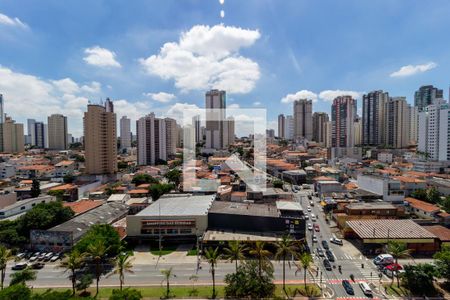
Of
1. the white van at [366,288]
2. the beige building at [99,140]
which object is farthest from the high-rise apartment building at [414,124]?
the beige building at [99,140]

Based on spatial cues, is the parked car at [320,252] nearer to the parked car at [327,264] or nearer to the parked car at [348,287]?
the parked car at [327,264]

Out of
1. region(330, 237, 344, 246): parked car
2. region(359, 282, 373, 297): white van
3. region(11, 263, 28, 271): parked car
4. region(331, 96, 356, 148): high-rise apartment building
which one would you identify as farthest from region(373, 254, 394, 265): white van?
region(331, 96, 356, 148): high-rise apartment building

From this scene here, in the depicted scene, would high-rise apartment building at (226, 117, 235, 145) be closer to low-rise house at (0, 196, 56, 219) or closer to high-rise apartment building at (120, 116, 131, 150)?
high-rise apartment building at (120, 116, 131, 150)

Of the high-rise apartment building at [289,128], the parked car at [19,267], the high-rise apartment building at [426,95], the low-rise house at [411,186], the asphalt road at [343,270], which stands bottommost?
the parked car at [19,267]

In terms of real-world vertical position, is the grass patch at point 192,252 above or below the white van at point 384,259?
below

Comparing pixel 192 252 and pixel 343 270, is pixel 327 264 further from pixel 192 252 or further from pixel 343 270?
pixel 192 252
